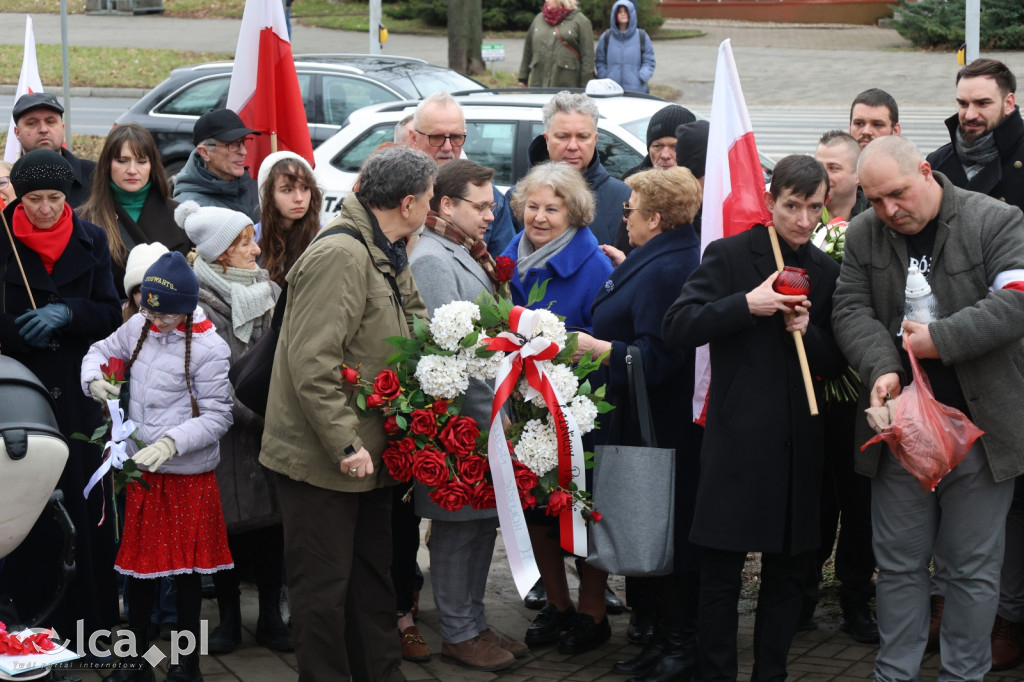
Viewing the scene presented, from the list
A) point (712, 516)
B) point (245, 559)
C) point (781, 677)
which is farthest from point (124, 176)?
point (781, 677)

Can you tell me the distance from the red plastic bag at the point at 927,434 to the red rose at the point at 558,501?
1.12m

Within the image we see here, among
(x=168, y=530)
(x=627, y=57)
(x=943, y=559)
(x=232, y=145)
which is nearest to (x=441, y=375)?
(x=168, y=530)

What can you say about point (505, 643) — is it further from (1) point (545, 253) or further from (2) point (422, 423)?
(1) point (545, 253)

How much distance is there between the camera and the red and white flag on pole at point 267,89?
727cm

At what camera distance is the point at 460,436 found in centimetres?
455

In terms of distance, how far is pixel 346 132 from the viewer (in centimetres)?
1072

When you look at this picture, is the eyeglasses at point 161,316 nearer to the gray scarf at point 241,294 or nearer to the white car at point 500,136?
the gray scarf at point 241,294

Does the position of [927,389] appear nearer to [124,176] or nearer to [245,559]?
[245,559]

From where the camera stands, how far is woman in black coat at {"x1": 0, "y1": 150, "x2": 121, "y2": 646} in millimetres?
4930

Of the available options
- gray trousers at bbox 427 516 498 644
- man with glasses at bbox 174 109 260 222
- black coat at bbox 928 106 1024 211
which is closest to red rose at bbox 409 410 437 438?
gray trousers at bbox 427 516 498 644

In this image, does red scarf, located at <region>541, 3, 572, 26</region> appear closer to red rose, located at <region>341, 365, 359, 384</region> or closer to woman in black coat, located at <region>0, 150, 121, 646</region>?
woman in black coat, located at <region>0, 150, 121, 646</region>

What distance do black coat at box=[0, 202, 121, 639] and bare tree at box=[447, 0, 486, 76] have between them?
20.6m

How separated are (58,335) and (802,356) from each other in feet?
9.56

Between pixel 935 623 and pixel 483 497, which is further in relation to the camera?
pixel 935 623
